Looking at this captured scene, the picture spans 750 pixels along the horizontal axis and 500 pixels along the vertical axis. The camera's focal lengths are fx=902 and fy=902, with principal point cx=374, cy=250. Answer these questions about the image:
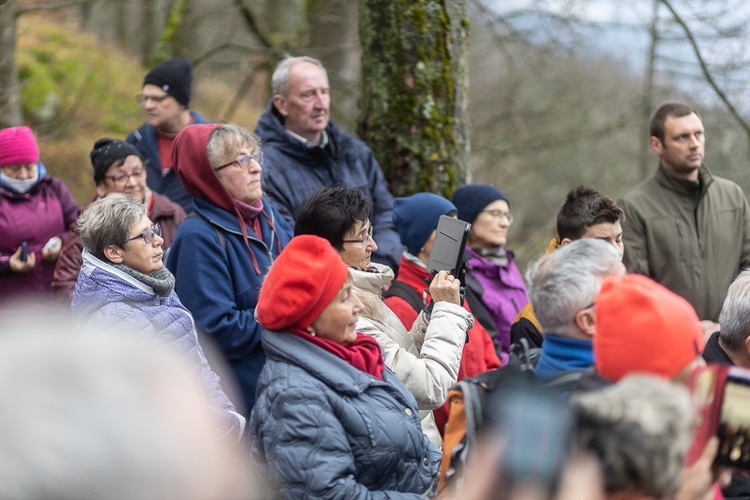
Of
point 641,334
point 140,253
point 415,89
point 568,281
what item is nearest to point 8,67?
point 415,89

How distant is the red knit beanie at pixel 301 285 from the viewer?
3.12 meters

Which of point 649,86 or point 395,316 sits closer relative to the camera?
point 395,316

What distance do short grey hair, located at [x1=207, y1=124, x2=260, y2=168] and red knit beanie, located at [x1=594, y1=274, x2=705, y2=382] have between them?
2.40m

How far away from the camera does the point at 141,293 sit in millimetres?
3807

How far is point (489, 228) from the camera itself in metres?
5.39

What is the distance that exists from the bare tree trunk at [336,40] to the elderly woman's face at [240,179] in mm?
5888

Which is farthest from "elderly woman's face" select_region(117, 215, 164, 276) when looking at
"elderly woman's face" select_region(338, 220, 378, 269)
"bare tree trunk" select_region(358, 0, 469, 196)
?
"bare tree trunk" select_region(358, 0, 469, 196)

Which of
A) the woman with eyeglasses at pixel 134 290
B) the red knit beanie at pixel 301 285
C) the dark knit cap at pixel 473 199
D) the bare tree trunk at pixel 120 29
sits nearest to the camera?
the red knit beanie at pixel 301 285

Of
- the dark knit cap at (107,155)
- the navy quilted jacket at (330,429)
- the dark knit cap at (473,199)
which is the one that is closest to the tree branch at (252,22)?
the dark knit cap at (107,155)

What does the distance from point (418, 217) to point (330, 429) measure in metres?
2.01

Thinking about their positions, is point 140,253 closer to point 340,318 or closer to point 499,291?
point 340,318

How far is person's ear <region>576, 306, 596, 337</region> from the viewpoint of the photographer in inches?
110

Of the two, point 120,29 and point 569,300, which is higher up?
point 120,29

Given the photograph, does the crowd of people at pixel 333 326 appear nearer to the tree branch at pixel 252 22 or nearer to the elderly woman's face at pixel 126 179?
the elderly woman's face at pixel 126 179
